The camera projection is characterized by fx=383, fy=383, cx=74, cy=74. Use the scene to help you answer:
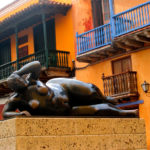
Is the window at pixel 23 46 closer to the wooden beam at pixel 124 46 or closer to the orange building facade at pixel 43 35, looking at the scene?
the orange building facade at pixel 43 35

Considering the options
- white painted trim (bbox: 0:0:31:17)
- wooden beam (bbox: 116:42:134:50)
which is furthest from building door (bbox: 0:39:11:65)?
wooden beam (bbox: 116:42:134:50)

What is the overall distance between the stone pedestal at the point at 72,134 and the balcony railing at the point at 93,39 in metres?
10.7

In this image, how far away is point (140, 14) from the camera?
515 inches

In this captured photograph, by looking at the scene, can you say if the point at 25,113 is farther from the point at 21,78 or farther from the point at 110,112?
the point at 110,112

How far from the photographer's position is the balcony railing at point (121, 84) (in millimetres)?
13680

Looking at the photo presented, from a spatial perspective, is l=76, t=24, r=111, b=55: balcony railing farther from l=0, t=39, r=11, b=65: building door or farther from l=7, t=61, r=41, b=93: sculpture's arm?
l=7, t=61, r=41, b=93: sculpture's arm

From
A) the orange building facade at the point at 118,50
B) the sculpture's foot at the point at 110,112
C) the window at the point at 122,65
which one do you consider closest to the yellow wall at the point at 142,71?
the orange building facade at the point at 118,50

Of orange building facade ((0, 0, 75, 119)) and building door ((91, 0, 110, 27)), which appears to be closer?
building door ((91, 0, 110, 27))

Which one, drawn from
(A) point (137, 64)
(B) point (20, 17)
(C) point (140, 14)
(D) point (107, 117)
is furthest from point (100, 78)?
(D) point (107, 117)

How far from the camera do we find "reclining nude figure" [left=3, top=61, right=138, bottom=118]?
11.9 feet

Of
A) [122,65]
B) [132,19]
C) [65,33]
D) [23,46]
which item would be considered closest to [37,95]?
[132,19]

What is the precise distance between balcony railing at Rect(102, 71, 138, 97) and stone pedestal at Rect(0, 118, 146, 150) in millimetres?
9690

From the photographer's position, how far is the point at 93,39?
1534 centimetres

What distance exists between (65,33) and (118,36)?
162 inches
